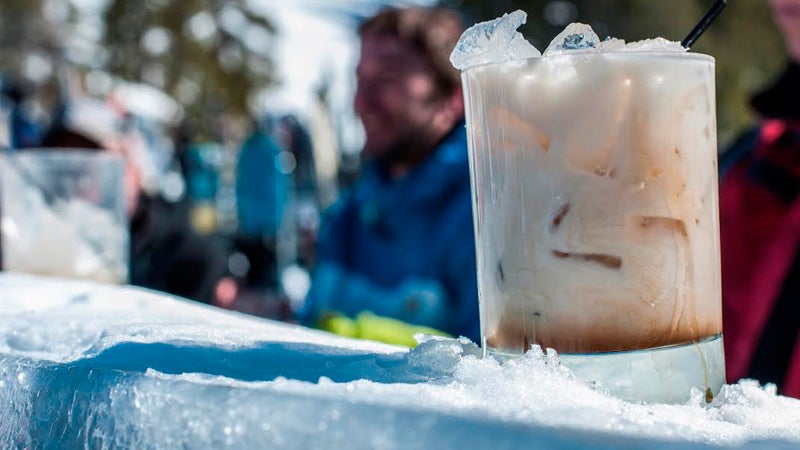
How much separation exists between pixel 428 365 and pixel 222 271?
8.77 ft

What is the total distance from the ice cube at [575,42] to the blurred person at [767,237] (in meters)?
1.54

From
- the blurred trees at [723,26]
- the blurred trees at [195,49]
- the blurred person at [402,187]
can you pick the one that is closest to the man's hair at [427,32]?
the blurred person at [402,187]

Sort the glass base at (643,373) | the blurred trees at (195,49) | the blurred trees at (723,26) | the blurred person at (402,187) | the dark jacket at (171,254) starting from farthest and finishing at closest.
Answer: the blurred trees at (195,49)
the blurred trees at (723,26)
the dark jacket at (171,254)
the blurred person at (402,187)
the glass base at (643,373)

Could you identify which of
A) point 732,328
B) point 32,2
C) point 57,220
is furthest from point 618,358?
point 32,2

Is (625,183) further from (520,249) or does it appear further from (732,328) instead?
(732,328)

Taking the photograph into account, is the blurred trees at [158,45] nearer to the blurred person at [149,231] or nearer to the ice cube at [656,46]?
the blurred person at [149,231]

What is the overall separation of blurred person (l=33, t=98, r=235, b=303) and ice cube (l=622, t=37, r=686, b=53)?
2236 mm

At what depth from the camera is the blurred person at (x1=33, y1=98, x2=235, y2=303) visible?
101 inches

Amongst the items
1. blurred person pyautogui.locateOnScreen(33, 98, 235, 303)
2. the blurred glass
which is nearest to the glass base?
the blurred glass

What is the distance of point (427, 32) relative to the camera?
7.72ft

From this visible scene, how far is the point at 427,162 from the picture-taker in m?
2.28

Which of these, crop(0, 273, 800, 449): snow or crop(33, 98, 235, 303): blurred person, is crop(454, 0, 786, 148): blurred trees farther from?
crop(0, 273, 800, 449): snow

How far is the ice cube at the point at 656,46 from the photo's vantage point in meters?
0.54

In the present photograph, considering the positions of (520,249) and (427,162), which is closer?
(520,249)
